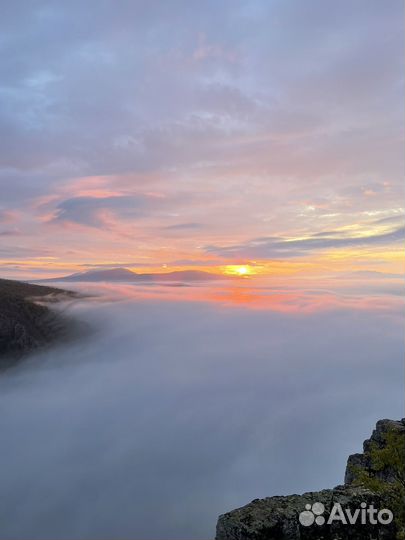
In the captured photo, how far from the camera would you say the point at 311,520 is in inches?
611

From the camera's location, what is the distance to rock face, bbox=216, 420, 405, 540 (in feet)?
49.8

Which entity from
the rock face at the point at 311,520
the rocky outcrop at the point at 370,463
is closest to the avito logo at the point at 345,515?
the rock face at the point at 311,520

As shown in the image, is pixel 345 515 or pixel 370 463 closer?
pixel 345 515

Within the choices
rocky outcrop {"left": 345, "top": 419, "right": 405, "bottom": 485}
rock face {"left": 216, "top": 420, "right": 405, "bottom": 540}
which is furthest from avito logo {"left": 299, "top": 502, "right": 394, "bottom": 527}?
rocky outcrop {"left": 345, "top": 419, "right": 405, "bottom": 485}

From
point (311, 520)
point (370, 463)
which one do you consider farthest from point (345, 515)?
point (370, 463)

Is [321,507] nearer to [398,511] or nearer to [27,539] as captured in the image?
[398,511]

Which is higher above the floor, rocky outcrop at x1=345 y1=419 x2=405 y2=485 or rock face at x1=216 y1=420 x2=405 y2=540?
rock face at x1=216 y1=420 x2=405 y2=540

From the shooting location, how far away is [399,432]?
29.0 metres

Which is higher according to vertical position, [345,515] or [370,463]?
[345,515]

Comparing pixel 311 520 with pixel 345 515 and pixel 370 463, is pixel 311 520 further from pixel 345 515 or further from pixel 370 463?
pixel 370 463

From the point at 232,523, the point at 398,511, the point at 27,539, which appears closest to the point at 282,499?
the point at 232,523

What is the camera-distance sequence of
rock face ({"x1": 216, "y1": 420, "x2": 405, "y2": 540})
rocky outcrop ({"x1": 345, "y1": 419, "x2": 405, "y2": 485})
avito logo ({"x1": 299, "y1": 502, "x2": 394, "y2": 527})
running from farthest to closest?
rocky outcrop ({"x1": 345, "y1": 419, "x2": 405, "y2": 485}) → avito logo ({"x1": 299, "y1": 502, "x2": 394, "y2": 527}) → rock face ({"x1": 216, "y1": 420, "x2": 405, "y2": 540})

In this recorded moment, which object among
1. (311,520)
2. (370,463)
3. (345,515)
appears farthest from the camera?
(370,463)

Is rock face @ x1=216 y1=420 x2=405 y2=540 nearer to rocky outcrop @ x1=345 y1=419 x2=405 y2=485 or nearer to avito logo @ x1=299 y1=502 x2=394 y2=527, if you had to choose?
avito logo @ x1=299 y1=502 x2=394 y2=527
